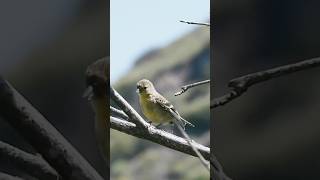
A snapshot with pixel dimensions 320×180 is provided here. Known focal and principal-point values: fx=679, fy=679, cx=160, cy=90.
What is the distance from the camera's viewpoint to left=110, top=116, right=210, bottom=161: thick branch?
13.9 ft

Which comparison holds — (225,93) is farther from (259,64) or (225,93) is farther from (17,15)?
(17,15)

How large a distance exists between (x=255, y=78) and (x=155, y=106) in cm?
64

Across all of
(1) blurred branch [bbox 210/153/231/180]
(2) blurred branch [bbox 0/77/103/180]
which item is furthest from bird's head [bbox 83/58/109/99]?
(1) blurred branch [bbox 210/153/231/180]

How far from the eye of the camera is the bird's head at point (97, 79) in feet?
13.6

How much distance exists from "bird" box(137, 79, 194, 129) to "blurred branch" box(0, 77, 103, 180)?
50 centimetres

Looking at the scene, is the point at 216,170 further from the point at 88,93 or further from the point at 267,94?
the point at 88,93

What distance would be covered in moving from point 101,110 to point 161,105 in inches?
14.6

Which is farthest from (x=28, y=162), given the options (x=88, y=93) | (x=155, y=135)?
(x=155, y=135)

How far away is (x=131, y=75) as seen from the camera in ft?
13.9

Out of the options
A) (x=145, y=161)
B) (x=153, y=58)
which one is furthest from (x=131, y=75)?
(x=145, y=161)

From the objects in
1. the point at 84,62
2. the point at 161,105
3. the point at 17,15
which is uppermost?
the point at 17,15

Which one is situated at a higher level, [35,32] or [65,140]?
[35,32]

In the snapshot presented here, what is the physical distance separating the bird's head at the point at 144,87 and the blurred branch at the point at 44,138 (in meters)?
0.54

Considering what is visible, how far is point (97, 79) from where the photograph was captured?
416 centimetres
